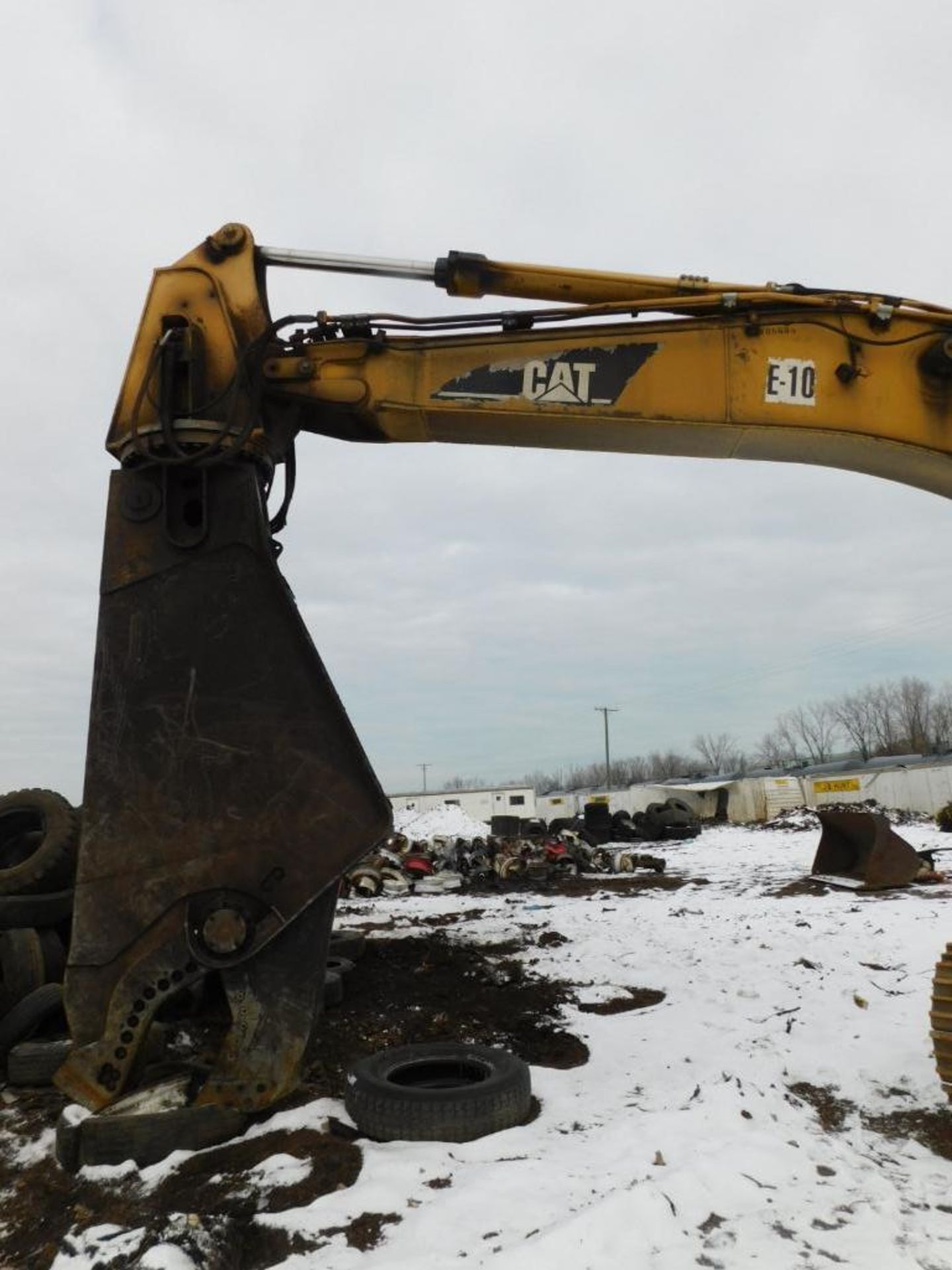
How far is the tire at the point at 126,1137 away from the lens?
3.32 m

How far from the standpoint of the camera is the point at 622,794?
41719 mm

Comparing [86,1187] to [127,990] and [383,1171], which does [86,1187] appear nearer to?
[127,990]

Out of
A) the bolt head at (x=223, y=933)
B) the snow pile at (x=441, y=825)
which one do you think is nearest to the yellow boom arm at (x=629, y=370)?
the bolt head at (x=223, y=933)

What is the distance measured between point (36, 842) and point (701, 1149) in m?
4.55

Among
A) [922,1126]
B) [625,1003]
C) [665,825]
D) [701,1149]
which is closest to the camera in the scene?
[701,1149]

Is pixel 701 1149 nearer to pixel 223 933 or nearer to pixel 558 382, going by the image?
pixel 223 933

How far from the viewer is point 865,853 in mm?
10875

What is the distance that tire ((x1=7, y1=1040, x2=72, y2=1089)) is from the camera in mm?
4301

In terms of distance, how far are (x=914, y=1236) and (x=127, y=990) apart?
9.66 feet

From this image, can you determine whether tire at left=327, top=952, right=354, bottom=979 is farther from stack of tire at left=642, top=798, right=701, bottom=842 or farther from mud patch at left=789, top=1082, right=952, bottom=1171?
stack of tire at left=642, top=798, right=701, bottom=842

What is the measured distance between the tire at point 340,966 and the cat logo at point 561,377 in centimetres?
375

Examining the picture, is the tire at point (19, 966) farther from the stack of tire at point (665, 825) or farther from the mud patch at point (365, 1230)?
the stack of tire at point (665, 825)

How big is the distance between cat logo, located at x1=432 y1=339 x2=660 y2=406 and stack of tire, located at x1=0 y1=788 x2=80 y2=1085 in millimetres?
3657

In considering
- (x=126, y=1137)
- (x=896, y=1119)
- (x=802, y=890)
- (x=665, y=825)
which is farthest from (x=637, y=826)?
(x=126, y=1137)
